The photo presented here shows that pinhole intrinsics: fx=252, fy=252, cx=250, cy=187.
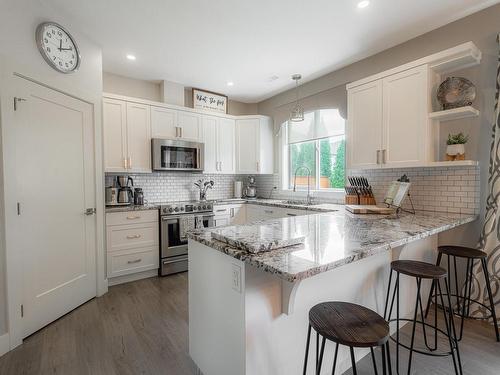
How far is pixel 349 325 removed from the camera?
1.11m

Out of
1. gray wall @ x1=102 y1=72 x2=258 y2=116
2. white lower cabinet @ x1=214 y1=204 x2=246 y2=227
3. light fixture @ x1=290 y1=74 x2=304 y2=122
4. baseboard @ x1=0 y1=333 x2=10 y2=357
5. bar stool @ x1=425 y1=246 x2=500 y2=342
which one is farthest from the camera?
white lower cabinet @ x1=214 y1=204 x2=246 y2=227

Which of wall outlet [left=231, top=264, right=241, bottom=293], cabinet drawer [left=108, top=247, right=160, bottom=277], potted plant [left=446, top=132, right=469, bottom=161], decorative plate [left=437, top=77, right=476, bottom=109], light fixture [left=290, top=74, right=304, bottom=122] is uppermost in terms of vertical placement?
light fixture [left=290, top=74, right=304, bottom=122]

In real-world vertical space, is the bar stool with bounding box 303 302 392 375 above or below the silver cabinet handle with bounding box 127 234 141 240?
above

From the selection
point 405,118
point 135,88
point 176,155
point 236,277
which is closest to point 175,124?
point 176,155

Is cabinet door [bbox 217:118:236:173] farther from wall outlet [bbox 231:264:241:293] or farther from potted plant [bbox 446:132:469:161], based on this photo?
wall outlet [bbox 231:264:241:293]

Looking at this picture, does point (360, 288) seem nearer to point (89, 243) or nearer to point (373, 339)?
point (373, 339)

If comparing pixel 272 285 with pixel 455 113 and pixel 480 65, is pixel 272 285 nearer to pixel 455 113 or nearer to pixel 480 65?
pixel 455 113

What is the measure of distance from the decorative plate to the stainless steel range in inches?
122

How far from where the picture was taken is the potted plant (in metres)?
2.28

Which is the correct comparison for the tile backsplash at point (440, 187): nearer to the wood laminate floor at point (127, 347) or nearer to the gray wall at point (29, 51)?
the wood laminate floor at point (127, 347)

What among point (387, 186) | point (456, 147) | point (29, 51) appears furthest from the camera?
point (387, 186)

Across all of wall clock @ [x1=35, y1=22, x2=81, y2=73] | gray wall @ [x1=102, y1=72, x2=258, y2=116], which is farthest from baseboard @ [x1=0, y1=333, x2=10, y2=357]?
gray wall @ [x1=102, y1=72, x2=258, y2=116]

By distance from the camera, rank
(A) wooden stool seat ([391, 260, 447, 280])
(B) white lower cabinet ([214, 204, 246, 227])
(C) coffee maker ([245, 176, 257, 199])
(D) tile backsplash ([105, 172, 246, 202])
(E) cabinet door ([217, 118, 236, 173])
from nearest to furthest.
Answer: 1. (A) wooden stool seat ([391, 260, 447, 280])
2. (D) tile backsplash ([105, 172, 246, 202])
3. (B) white lower cabinet ([214, 204, 246, 227])
4. (E) cabinet door ([217, 118, 236, 173])
5. (C) coffee maker ([245, 176, 257, 199])

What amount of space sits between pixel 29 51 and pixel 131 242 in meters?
2.20
